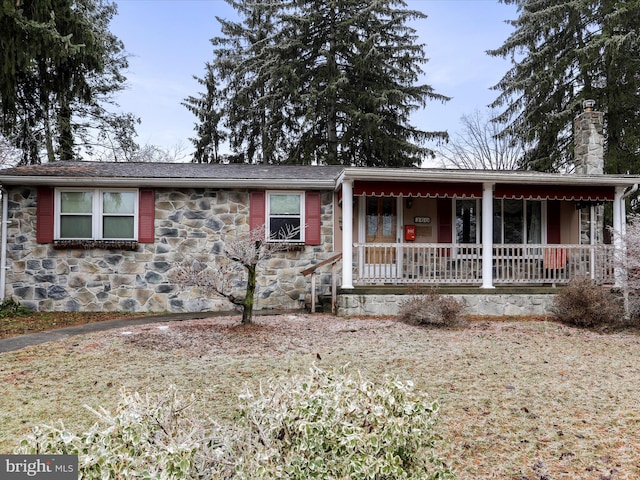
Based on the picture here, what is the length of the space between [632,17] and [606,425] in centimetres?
1659

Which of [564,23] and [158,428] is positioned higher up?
[564,23]

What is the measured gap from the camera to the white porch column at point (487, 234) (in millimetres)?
9031

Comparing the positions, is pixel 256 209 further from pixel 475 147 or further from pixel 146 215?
pixel 475 147

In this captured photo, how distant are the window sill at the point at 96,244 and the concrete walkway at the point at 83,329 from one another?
163 centimetres

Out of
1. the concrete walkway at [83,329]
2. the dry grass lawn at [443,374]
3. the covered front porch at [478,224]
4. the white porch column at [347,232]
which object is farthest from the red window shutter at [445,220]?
the concrete walkway at [83,329]

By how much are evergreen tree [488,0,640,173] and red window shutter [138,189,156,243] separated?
13.8 metres

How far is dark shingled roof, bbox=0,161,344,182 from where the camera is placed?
9195 millimetres

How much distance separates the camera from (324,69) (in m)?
18.2

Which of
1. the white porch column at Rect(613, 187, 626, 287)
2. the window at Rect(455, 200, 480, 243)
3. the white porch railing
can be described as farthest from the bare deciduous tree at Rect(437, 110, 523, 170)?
the white porch railing

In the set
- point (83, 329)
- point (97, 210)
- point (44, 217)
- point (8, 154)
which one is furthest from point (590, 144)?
point (8, 154)

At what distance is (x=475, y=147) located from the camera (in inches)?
913

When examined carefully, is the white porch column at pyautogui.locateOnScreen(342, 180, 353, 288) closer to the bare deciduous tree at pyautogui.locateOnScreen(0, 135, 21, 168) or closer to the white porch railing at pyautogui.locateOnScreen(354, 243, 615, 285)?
the white porch railing at pyautogui.locateOnScreen(354, 243, 615, 285)

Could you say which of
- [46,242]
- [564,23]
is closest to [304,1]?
[564,23]

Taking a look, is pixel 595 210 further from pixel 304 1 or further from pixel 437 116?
pixel 304 1
